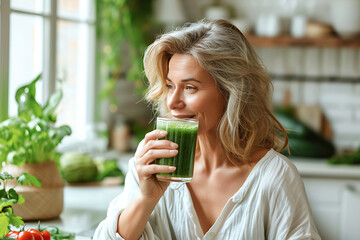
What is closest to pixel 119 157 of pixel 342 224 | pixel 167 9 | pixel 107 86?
pixel 107 86

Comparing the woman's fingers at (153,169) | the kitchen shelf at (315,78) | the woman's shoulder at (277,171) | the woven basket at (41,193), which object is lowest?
the woven basket at (41,193)

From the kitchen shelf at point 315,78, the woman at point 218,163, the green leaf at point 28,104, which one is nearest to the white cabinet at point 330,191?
the kitchen shelf at point 315,78

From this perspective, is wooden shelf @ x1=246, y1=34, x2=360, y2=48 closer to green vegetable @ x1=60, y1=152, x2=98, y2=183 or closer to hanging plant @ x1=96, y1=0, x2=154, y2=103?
hanging plant @ x1=96, y1=0, x2=154, y2=103

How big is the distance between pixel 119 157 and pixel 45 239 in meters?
2.35

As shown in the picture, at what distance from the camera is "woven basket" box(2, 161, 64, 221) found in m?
2.38

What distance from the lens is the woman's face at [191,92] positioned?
6.23ft

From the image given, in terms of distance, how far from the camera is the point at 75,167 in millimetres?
3162

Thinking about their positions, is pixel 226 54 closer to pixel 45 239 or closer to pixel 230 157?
pixel 230 157

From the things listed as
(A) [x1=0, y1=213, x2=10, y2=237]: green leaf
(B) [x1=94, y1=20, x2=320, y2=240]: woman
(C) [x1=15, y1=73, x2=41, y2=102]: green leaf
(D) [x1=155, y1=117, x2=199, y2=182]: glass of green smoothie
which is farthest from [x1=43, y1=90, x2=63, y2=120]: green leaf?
(D) [x1=155, y1=117, x2=199, y2=182]: glass of green smoothie

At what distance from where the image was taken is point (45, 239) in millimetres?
1896

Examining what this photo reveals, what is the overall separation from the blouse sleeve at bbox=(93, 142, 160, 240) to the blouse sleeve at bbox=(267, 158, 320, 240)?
0.42m

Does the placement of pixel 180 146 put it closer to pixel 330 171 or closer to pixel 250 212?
pixel 250 212

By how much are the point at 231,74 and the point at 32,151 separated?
0.98 m

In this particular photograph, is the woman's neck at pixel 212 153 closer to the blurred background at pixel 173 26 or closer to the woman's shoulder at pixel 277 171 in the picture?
the woman's shoulder at pixel 277 171
